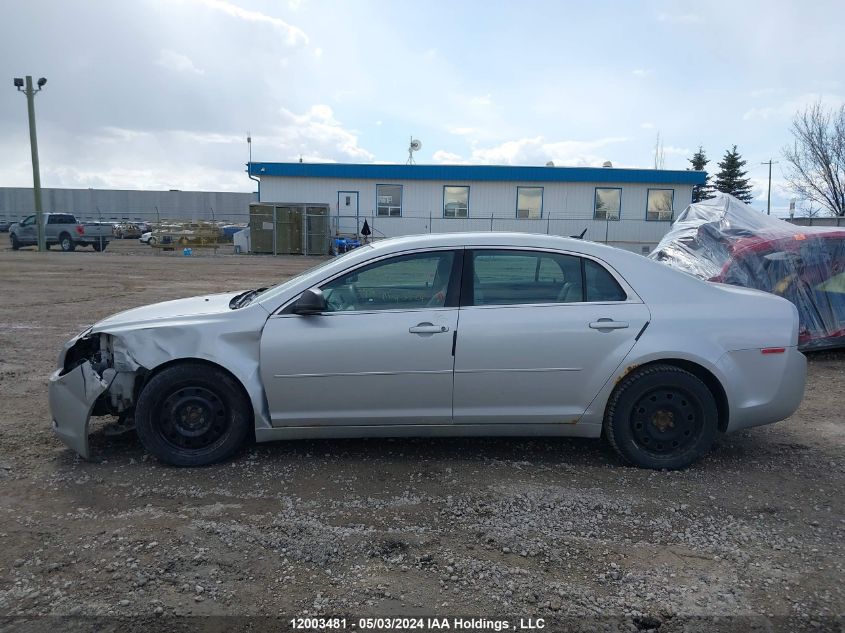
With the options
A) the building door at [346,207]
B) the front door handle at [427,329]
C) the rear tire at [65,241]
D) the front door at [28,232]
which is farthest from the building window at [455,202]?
the front door handle at [427,329]

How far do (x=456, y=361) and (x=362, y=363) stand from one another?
0.61 m

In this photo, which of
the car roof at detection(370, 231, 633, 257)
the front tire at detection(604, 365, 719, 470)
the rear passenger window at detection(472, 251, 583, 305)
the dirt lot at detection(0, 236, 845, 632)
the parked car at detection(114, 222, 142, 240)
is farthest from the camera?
the parked car at detection(114, 222, 142, 240)

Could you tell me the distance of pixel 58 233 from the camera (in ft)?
97.5

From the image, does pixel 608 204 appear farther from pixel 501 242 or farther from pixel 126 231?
pixel 126 231

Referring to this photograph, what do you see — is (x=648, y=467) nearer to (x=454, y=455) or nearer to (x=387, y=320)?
(x=454, y=455)

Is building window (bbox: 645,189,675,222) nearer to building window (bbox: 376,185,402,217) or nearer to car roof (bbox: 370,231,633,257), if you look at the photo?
building window (bbox: 376,185,402,217)

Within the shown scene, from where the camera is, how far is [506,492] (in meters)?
3.94

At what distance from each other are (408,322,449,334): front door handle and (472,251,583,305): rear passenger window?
1.13 feet

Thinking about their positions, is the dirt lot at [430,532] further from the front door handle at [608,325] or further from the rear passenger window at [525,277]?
the rear passenger window at [525,277]

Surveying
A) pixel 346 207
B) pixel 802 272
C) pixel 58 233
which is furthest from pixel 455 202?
pixel 802 272

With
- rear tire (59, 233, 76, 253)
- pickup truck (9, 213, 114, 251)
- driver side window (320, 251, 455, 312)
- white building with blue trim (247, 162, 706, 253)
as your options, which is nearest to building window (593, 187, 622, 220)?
white building with blue trim (247, 162, 706, 253)

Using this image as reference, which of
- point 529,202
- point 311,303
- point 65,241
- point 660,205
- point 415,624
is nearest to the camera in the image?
point 415,624

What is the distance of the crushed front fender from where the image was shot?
418cm

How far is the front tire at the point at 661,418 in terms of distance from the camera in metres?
4.21
